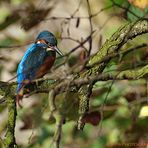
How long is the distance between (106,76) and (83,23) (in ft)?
12.1

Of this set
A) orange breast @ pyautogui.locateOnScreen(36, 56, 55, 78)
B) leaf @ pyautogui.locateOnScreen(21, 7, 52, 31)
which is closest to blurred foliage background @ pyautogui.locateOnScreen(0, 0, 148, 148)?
leaf @ pyautogui.locateOnScreen(21, 7, 52, 31)

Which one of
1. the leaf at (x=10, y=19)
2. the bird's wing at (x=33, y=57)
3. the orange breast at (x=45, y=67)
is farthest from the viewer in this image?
the bird's wing at (x=33, y=57)

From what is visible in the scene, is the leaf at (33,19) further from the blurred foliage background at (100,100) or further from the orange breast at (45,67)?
the orange breast at (45,67)

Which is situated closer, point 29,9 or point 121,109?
point 121,109

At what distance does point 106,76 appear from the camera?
8.25ft

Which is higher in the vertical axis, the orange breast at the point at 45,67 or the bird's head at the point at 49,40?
the bird's head at the point at 49,40

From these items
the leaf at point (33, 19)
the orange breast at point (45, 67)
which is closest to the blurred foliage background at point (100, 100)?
the leaf at point (33, 19)

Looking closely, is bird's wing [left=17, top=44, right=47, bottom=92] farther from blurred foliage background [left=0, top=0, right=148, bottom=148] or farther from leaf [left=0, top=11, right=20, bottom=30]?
leaf [left=0, top=11, right=20, bottom=30]

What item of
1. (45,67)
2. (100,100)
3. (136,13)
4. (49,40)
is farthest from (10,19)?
(136,13)

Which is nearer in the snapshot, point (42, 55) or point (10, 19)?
point (10, 19)

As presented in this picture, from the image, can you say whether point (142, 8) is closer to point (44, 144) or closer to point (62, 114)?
point (62, 114)

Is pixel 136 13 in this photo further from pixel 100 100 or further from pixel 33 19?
pixel 33 19

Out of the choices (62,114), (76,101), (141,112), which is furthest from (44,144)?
(62,114)

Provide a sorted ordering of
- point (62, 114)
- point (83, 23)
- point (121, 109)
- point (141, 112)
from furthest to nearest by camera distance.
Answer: point (83, 23) → point (121, 109) → point (141, 112) → point (62, 114)
